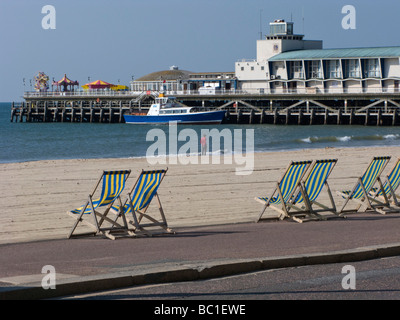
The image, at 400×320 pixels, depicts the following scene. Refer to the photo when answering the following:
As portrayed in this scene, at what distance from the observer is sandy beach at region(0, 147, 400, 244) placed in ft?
35.2

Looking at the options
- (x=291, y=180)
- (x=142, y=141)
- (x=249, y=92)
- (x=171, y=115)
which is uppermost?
(x=249, y=92)

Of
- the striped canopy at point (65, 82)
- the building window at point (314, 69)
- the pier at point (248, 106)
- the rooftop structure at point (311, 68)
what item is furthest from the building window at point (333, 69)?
the striped canopy at point (65, 82)

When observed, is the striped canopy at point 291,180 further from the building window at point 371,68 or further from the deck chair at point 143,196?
the building window at point 371,68

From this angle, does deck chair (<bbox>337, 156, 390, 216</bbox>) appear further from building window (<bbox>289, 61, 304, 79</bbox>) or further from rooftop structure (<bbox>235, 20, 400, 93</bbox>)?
building window (<bbox>289, 61, 304, 79</bbox>)

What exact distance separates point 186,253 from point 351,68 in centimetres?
6450

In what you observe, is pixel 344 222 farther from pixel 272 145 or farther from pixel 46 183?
pixel 272 145

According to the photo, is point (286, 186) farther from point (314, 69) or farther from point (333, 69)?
point (314, 69)

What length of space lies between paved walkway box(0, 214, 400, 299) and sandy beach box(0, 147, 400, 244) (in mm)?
870

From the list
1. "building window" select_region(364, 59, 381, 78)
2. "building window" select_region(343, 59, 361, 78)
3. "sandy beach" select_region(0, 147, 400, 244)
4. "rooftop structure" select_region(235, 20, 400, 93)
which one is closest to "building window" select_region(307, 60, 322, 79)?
"rooftop structure" select_region(235, 20, 400, 93)

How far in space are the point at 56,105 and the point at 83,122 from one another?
569 cm

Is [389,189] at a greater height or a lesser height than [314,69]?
lesser

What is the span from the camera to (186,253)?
768 centimetres

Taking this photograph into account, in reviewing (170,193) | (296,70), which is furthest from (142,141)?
(170,193)

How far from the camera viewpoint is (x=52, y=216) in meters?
11.5
